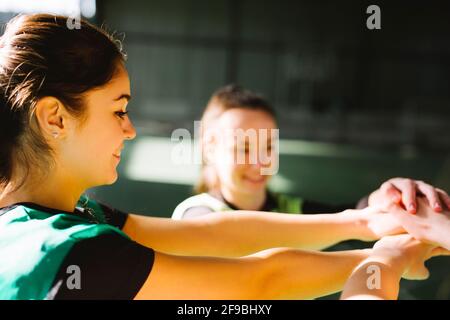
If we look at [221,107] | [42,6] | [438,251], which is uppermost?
[42,6]

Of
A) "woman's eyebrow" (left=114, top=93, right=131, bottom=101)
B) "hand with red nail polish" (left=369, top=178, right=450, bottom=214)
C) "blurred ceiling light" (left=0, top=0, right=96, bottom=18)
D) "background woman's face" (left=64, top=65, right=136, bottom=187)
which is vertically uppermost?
"blurred ceiling light" (left=0, top=0, right=96, bottom=18)

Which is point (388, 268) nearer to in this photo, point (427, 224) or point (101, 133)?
point (427, 224)

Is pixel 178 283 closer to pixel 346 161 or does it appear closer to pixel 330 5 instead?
pixel 346 161

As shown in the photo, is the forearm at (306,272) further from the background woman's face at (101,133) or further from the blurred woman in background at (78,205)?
the background woman's face at (101,133)

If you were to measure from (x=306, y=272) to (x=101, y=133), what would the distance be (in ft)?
0.65

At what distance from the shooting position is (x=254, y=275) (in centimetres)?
43

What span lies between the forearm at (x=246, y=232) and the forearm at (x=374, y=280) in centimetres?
15

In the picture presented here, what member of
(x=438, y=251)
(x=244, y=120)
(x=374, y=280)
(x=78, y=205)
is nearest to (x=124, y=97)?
(x=78, y=205)

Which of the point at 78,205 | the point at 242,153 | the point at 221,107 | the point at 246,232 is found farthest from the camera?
the point at 221,107

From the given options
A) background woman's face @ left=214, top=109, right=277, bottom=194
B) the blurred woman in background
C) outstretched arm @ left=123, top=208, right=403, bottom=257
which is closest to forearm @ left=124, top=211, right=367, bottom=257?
outstretched arm @ left=123, top=208, right=403, bottom=257

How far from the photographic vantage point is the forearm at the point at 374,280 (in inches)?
16.0

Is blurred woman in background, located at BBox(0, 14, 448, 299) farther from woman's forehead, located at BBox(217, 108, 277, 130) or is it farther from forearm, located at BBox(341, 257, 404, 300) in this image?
woman's forehead, located at BBox(217, 108, 277, 130)

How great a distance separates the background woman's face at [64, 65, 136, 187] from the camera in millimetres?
454

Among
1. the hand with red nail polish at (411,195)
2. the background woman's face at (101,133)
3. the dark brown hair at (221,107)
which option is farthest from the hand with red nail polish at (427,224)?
the dark brown hair at (221,107)
